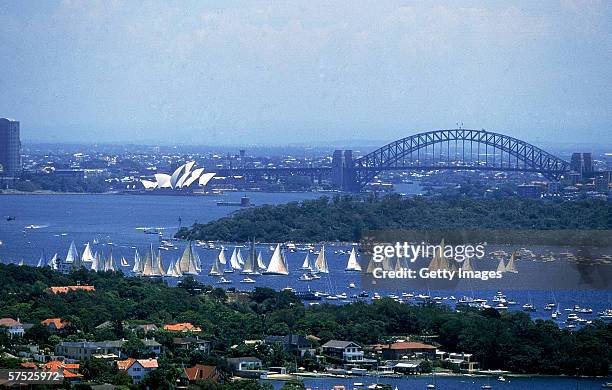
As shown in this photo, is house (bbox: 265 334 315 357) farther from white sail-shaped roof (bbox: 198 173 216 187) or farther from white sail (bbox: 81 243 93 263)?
white sail-shaped roof (bbox: 198 173 216 187)

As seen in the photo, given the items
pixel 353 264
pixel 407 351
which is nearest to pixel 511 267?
pixel 353 264

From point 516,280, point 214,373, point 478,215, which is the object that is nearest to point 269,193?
point 478,215

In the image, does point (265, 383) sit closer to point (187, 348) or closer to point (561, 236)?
point (187, 348)

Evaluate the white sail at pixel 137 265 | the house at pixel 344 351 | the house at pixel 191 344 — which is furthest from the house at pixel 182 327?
the white sail at pixel 137 265

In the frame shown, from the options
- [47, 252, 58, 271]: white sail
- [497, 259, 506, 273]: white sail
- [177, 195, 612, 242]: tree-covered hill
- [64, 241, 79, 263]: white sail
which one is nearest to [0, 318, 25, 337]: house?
[497, 259, 506, 273]: white sail

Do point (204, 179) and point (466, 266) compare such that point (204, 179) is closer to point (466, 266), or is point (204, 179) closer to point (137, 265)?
point (137, 265)
